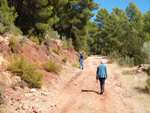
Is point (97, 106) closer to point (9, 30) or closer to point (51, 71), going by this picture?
point (51, 71)

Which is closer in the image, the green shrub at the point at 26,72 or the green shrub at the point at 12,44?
the green shrub at the point at 26,72

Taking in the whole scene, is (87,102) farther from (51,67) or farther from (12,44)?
(12,44)

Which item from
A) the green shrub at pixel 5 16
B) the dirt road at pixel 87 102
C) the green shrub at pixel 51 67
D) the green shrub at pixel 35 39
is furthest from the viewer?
the green shrub at pixel 35 39

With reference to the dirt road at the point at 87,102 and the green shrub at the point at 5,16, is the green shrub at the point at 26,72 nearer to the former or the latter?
the dirt road at the point at 87,102

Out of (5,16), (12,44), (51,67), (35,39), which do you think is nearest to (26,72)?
(12,44)

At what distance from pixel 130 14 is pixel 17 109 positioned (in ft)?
113

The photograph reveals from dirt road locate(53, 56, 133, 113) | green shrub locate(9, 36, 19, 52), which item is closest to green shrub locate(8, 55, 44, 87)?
dirt road locate(53, 56, 133, 113)

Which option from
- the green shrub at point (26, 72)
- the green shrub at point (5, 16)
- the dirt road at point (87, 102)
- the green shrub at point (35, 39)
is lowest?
the dirt road at point (87, 102)

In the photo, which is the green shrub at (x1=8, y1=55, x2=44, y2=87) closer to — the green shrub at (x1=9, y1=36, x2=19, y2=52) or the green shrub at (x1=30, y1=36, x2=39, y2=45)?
the green shrub at (x1=9, y1=36, x2=19, y2=52)

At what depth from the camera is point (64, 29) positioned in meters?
29.0

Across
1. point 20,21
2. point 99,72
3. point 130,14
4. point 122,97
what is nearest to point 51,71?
point 99,72

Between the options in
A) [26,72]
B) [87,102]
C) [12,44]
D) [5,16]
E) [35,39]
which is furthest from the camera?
[35,39]

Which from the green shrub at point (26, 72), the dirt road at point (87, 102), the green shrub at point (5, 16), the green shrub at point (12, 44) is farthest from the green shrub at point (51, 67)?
the green shrub at point (5, 16)

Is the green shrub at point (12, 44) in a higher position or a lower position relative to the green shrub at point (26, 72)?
higher
